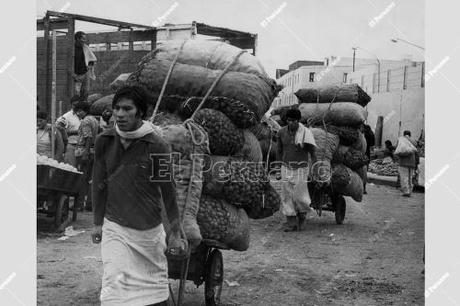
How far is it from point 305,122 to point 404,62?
32.0 m

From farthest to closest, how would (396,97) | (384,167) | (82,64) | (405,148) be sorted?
(396,97), (384,167), (405,148), (82,64)

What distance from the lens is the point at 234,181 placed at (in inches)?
189

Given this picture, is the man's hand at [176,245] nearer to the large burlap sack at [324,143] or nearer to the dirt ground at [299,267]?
the dirt ground at [299,267]

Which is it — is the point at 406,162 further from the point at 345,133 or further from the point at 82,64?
the point at 82,64

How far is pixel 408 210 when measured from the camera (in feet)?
40.0

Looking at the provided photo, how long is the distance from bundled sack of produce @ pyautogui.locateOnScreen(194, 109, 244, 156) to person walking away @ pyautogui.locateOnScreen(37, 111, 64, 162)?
469 cm

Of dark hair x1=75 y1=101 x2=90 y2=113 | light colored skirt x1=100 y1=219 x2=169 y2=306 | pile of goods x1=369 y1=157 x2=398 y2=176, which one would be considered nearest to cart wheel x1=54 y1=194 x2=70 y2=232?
dark hair x1=75 y1=101 x2=90 y2=113

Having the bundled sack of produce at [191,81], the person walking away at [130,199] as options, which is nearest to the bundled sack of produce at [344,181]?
the bundled sack of produce at [191,81]

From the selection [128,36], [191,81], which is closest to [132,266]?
[191,81]

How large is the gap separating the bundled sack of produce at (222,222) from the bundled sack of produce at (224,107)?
0.66 metres

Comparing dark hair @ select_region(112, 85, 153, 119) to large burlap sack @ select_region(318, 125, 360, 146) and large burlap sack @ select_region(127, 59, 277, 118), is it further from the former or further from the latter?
large burlap sack @ select_region(318, 125, 360, 146)

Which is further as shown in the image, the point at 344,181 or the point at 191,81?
the point at 344,181

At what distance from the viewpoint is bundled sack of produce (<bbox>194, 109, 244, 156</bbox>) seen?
473 centimetres

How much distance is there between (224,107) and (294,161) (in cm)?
403
